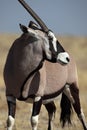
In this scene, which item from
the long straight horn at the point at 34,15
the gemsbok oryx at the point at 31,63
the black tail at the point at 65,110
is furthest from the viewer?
the black tail at the point at 65,110

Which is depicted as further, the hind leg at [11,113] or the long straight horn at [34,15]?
the long straight horn at [34,15]

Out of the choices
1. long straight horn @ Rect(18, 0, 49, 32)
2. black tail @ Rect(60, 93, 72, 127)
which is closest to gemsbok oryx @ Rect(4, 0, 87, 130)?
long straight horn @ Rect(18, 0, 49, 32)

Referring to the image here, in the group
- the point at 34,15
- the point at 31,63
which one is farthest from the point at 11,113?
the point at 34,15

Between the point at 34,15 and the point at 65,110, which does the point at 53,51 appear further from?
the point at 65,110

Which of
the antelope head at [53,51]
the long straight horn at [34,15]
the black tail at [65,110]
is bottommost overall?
the black tail at [65,110]

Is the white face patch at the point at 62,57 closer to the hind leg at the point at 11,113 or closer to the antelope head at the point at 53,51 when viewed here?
the antelope head at the point at 53,51

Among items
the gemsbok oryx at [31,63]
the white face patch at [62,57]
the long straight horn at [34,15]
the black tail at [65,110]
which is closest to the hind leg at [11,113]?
the gemsbok oryx at [31,63]

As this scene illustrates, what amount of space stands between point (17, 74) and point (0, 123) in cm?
470

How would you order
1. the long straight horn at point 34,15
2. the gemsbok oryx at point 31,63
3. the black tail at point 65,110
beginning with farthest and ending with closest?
the black tail at point 65,110 < the long straight horn at point 34,15 < the gemsbok oryx at point 31,63

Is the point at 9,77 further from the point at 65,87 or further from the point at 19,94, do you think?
the point at 65,87

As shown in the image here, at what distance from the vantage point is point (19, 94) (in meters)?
11.8

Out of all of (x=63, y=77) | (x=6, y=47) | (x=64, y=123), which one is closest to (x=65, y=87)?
(x=63, y=77)

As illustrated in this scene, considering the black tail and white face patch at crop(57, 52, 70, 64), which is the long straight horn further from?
the black tail

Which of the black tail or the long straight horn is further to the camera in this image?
the black tail
